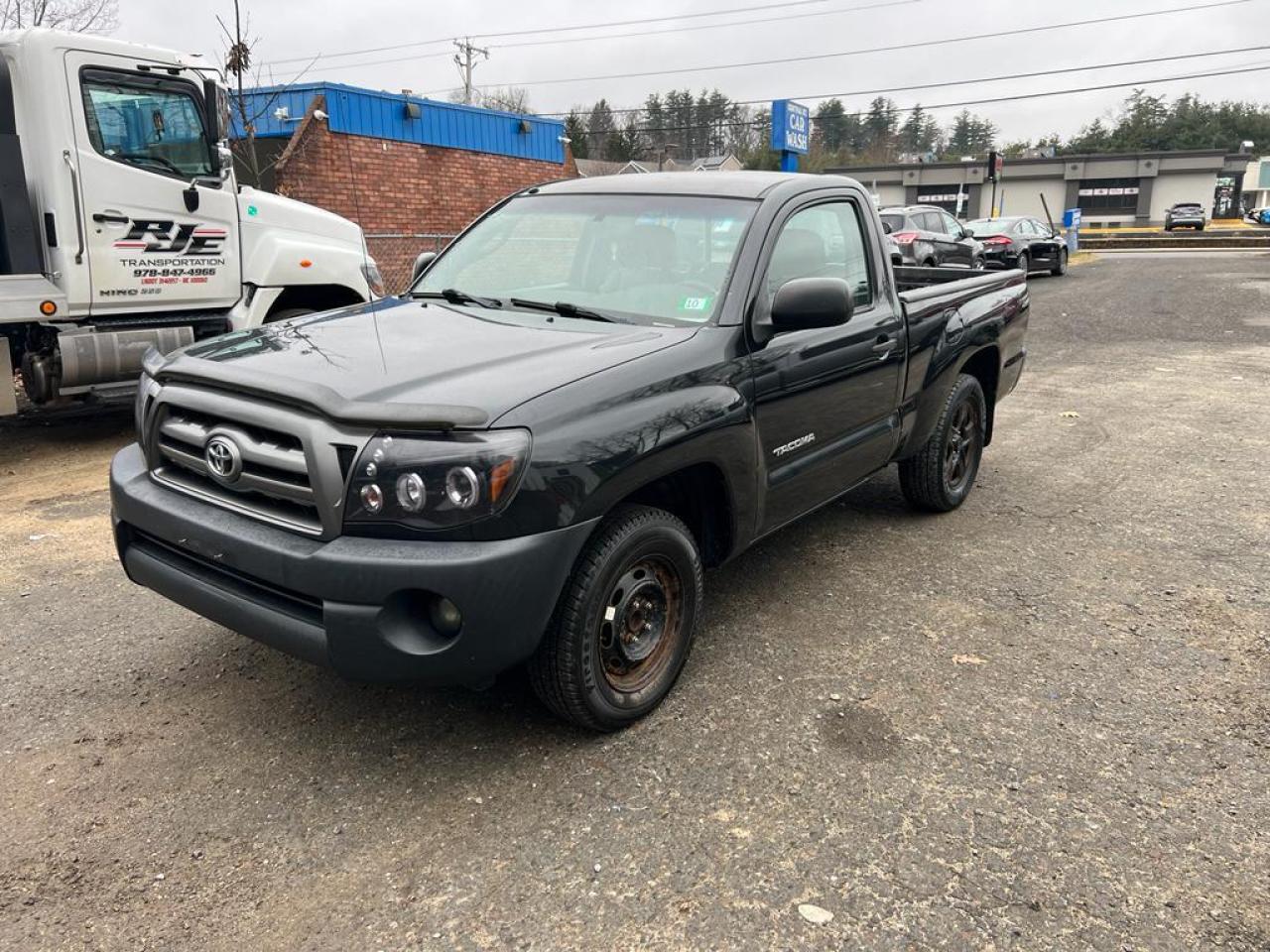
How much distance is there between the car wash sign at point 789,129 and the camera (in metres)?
27.5

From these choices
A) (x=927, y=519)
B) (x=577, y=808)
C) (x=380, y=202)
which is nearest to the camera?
(x=577, y=808)

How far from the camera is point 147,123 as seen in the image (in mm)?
6910

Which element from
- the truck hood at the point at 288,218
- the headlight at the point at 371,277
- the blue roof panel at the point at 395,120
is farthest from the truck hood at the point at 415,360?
the blue roof panel at the point at 395,120

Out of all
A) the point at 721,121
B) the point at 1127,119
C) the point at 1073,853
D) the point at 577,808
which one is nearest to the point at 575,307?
the point at 577,808

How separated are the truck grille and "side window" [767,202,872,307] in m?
1.94

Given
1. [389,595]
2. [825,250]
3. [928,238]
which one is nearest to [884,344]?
[825,250]

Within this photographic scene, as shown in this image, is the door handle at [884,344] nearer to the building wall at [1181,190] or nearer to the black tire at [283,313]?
the black tire at [283,313]

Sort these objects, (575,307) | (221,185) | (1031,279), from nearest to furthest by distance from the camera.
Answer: (575,307) → (221,185) → (1031,279)

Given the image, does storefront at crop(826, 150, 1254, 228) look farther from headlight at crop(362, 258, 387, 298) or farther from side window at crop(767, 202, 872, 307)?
side window at crop(767, 202, 872, 307)

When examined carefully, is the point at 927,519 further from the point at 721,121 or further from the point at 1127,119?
the point at 1127,119

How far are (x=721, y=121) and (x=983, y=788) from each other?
249 feet

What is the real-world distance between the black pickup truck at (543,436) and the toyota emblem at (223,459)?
10 millimetres

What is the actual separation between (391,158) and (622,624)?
1480 cm

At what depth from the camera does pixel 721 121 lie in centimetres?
7306
